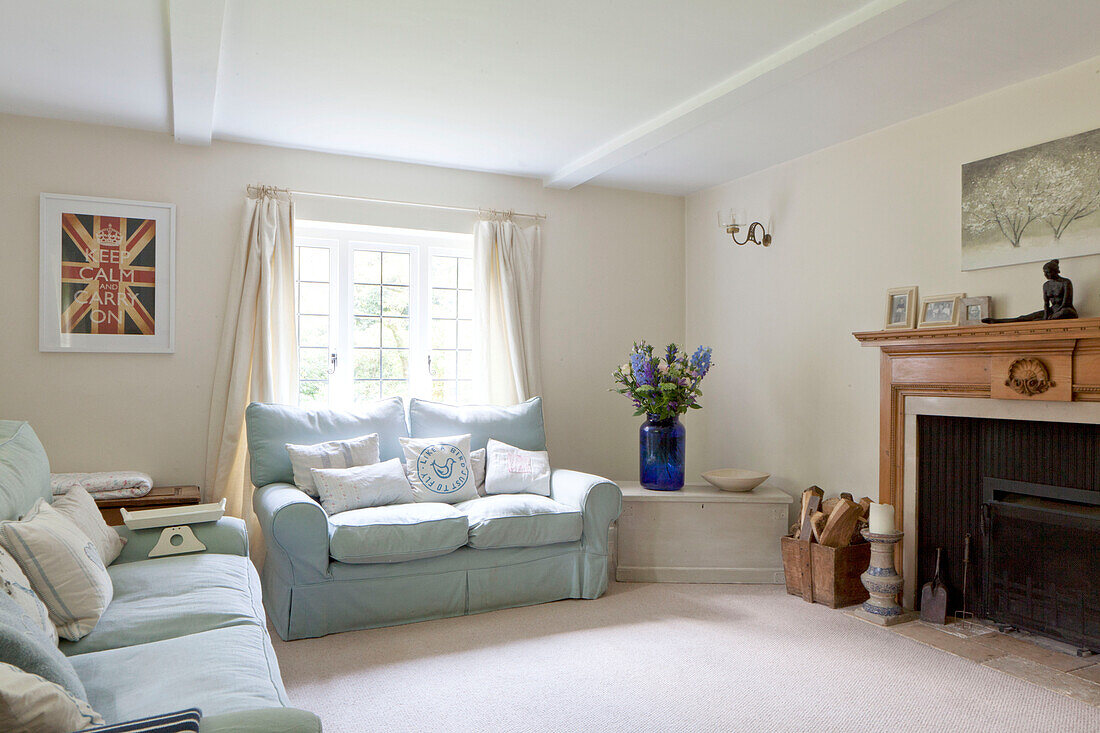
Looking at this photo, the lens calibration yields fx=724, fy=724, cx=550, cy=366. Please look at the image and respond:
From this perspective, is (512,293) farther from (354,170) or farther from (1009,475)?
(1009,475)

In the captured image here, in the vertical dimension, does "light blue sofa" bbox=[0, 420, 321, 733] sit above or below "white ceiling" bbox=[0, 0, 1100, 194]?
below

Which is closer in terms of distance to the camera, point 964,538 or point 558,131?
point 964,538

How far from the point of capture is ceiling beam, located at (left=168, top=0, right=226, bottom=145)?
7.93ft

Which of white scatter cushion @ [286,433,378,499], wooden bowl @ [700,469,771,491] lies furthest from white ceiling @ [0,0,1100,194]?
wooden bowl @ [700,469,771,491]

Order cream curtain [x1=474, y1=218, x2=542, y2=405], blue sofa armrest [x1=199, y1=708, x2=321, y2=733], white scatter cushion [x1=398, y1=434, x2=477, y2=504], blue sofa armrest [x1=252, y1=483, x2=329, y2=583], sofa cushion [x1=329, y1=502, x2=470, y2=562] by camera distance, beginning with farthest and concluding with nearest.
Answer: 1. cream curtain [x1=474, y1=218, x2=542, y2=405]
2. white scatter cushion [x1=398, y1=434, x2=477, y2=504]
3. sofa cushion [x1=329, y1=502, x2=470, y2=562]
4. blue sofa armrest [x1=252, y1=483, x2=329, y2=583]
5. blue sofa armrest [x1=199, y1=708, x2=321, y2=733]

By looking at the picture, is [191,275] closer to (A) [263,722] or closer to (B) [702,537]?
(B) [702,537]

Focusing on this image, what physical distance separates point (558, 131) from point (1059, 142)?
2.26 m

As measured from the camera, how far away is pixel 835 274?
159 inches

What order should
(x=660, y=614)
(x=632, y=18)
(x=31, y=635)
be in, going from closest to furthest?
(x=31, y=635) → (x=632, y=18) → (x=660, y=614)

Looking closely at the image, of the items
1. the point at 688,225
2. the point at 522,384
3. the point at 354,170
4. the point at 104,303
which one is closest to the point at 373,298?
the point at 354,170

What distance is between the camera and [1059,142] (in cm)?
298

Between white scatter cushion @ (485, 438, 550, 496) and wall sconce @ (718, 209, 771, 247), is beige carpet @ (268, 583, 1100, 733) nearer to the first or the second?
white scatter cushion @ (485, 438, 550, 496)

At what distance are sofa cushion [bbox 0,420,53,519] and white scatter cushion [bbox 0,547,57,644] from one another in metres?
0.34

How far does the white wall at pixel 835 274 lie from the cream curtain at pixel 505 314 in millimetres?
1285
